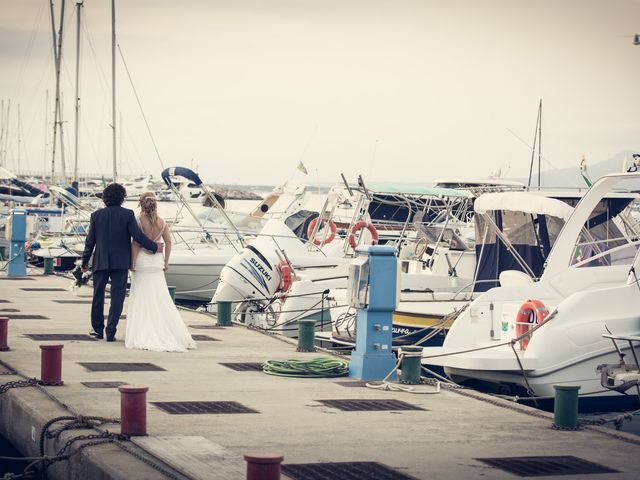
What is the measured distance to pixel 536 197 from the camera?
56.6 feet

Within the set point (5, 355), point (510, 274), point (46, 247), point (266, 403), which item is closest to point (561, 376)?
point (510, 274)

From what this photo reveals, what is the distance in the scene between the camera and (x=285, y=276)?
23156mm

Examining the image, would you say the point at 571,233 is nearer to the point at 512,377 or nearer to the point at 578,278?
the point at 578,278

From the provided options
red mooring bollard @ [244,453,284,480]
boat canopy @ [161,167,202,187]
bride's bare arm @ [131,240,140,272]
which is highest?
boat canopy @ [161,167,202,187]

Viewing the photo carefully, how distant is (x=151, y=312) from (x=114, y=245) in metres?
0.98

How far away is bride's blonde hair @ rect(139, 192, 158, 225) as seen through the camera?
14516mm

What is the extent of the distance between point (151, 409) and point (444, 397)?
3039mm

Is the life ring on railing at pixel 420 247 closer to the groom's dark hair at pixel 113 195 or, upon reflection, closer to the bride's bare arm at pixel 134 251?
the groom's dark hair at pixel 113 195

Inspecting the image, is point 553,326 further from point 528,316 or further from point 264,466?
point 264,466

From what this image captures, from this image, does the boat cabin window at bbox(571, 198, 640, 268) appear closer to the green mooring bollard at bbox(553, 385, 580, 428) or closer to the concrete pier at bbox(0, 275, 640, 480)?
the concrete pier at bbox(0, 275, 640, 480)

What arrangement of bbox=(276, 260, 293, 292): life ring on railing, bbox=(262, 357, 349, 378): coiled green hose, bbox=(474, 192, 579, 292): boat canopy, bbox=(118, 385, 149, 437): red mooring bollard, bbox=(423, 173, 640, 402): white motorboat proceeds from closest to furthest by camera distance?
bbox=(118, 385, 149, 437): red mooring bollard, bbox=(262, 357, 349, 378): coiled green hose, bbox=(423, 173, 640, 402): white motorboat, bbox=(474, 192, 579, 292): boat canopy, bbox=(276, 260, 293, 292): life ring on railing

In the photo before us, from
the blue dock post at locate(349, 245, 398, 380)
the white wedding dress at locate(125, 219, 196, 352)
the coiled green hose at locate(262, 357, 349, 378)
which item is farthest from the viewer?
the white wedding dress at locate(125, 219, 196, 352)

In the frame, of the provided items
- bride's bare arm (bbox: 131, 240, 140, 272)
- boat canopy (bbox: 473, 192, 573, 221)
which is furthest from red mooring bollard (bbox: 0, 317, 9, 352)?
boat canopy (bbox: 473, 192, 573, 221)

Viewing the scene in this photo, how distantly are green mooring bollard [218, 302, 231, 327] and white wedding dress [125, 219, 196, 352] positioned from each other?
125 inches
